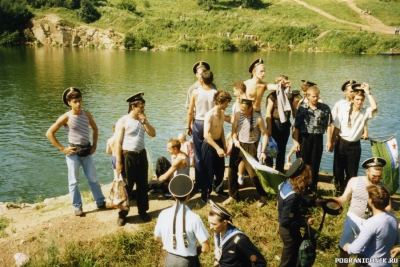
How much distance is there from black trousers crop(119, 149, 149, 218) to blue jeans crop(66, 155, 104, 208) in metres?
0.66

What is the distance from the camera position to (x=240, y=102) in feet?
20.6

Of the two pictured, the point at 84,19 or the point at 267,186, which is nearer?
the point at 267,186

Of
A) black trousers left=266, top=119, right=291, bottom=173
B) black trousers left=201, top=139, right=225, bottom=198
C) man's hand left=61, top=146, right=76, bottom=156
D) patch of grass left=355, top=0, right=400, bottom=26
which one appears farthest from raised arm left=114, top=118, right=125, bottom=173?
patch of grass left=355, top=0, right=400, bottom=26

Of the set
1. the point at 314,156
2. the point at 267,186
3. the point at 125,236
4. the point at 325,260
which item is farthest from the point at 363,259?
the point at 125,236

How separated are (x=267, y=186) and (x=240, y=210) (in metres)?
0.67

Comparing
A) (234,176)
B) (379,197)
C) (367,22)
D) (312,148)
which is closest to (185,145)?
(234,176)

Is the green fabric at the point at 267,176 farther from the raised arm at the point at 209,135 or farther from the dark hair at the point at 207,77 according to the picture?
the dark hair at the point at 207,77

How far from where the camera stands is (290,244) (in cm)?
460

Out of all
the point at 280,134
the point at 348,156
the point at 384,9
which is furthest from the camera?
the point at 384,9

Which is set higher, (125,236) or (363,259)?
(363,259)

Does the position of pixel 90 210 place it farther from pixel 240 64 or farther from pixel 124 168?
pixel 240 64

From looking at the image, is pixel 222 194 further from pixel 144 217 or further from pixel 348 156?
pixel 348 156

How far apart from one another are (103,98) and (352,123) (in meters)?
19.0

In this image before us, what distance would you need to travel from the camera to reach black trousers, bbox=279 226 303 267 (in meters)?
4.55
